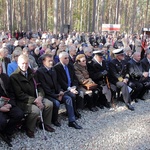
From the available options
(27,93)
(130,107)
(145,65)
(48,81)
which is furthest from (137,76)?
(27,93)

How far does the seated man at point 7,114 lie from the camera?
4.01 metres

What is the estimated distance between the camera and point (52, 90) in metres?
5.20

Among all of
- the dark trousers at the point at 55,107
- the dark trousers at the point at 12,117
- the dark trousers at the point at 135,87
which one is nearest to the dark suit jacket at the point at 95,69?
the dark trousers at the point at 135,87

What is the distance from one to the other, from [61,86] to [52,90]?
452 mm

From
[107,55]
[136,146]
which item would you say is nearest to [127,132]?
[136,146]

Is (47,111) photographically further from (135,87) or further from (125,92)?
(135,87)

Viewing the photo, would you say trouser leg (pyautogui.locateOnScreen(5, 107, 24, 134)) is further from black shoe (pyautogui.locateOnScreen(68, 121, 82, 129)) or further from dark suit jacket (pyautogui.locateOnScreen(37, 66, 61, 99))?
black shoe (pyautogui.locateOnScreen(68, 121, 82, 129))

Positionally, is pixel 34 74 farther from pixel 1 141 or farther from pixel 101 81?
pixel 101 81

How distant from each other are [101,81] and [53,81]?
1.89 metres

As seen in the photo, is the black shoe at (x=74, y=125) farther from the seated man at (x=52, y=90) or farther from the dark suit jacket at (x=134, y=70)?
the dark suit jacket at (x=134, y=70)

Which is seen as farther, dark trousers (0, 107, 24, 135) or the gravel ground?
the gravel ground

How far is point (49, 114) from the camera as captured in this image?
4.81 metres

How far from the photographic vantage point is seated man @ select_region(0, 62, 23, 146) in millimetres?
4008

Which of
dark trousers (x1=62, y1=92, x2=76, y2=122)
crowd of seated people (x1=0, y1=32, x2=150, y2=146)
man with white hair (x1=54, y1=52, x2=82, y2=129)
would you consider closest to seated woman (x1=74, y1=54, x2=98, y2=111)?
crowd of seated people (x1=0, y1=32, x2=150, y2=146)
